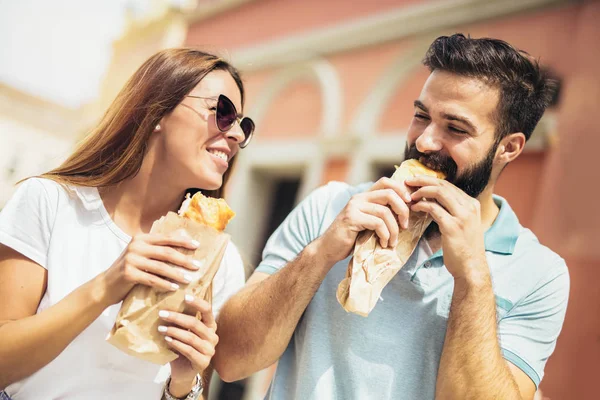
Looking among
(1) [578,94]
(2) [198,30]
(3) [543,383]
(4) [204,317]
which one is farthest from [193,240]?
(2) [198,30]

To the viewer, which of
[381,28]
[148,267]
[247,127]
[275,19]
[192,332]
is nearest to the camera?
[148,267]

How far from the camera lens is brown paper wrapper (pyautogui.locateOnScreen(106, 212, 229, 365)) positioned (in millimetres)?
A: 1555

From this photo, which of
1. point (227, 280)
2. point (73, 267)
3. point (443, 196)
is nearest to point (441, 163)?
point (443, 196)

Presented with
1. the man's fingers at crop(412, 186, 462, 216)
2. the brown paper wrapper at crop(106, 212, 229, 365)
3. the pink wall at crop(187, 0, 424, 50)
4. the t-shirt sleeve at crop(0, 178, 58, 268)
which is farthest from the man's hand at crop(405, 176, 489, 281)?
the pink wall at crop(187, 0, 424, 50)

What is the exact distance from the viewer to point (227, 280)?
210 cm

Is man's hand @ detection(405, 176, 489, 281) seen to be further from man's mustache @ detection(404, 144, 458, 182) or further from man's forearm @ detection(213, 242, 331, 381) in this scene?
man's forearm @ detection(213, 242, 331, 381)

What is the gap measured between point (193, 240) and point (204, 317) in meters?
0.26

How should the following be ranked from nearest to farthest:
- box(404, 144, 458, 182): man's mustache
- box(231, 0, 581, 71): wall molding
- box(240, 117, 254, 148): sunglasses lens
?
box(404, 144, 458, 182): man's mustache, box(240, 117, 254, 148): sunglasses lens, box(231, 0, 581, 71): wall molding

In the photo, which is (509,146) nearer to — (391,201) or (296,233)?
(391,201)

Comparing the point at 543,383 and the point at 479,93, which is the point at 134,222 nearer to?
the point at 479,93

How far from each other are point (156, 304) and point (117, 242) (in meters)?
0.46

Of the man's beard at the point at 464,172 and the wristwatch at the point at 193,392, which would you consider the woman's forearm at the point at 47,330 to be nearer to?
the wristwatch at the point at 193,392

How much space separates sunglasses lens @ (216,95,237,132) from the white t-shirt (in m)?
0.56

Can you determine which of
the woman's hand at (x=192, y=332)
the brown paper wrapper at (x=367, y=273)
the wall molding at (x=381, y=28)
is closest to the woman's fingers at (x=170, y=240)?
the woman's hand at (x=192, y=332)
